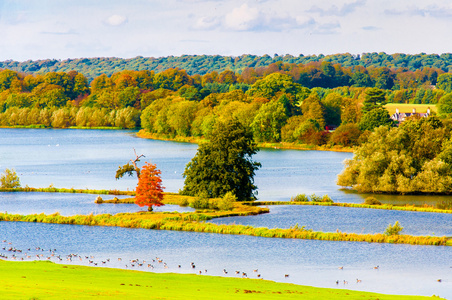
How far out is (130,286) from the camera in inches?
1059

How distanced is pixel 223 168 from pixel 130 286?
33582 millimetres

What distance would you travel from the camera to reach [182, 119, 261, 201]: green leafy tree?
59.7 metres

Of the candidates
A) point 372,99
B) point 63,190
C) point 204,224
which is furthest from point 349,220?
point 372,99

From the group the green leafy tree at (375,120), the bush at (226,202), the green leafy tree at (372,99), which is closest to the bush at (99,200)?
the bush at (226,202)

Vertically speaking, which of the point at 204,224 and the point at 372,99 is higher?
the point at 372,99

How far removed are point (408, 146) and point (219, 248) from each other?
1438 inches

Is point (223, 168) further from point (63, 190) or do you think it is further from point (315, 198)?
point (63, 190)

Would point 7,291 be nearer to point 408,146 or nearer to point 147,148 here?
point 408,146

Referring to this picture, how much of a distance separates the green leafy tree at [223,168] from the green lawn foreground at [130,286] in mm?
27110

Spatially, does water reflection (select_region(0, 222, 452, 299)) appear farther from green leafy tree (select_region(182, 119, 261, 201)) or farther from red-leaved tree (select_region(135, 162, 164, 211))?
green leafy tree (select_region(182, 119, 261, 201))

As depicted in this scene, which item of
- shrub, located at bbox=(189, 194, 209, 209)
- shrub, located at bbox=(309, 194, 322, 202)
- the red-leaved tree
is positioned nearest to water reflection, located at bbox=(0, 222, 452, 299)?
the red-leaved tree

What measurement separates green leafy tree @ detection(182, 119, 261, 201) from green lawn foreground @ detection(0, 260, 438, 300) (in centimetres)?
2711

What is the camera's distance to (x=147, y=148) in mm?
121625

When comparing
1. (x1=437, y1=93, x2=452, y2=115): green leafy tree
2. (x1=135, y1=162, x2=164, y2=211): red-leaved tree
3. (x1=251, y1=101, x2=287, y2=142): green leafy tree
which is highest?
(x1=437, y1=93, x2=452, y2=115): green leafy tree
